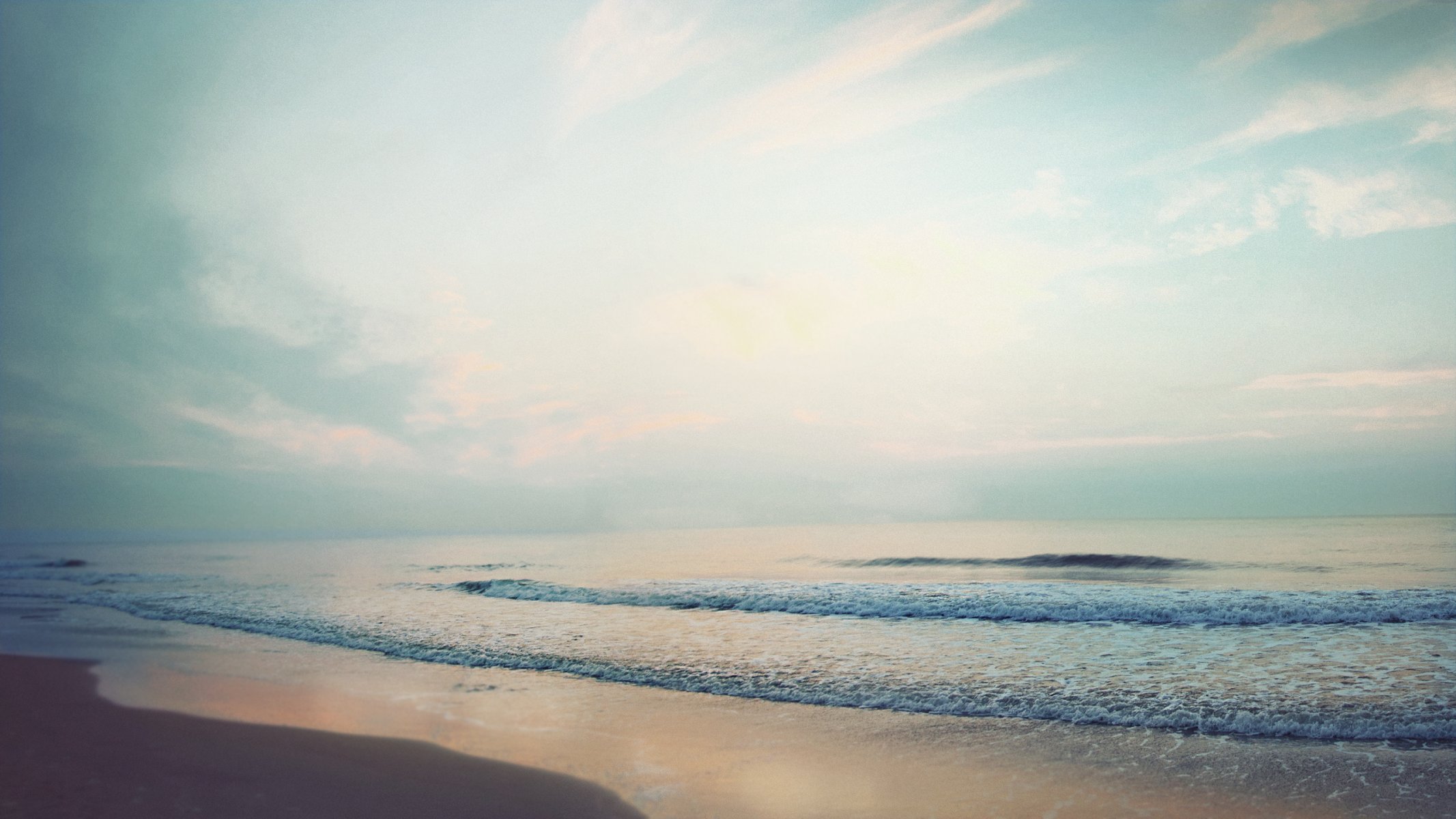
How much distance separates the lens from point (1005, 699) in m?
9.29

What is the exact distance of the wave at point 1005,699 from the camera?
26.2 feet

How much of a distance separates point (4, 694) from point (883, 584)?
65.1 ft

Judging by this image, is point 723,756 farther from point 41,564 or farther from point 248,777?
point 41,564

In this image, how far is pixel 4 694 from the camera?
10.9m

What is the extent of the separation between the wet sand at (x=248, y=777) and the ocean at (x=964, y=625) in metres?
3.90

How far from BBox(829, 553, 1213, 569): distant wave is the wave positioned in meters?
21.5

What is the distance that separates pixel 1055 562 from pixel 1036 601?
15317 mm

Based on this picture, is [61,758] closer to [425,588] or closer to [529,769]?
[529,769]

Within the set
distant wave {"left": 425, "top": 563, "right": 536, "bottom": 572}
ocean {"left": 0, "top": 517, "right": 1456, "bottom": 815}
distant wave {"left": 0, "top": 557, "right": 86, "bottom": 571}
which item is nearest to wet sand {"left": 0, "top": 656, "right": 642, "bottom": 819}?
ocean {"left": 0, "top": 517, "right": 1456, "bottom": 815}

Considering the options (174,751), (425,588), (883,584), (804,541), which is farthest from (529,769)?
(804,541)

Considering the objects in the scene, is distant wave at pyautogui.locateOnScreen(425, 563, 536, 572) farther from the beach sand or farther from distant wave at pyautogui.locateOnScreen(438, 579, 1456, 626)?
the beach sand

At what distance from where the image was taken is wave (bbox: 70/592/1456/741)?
26.2 feet

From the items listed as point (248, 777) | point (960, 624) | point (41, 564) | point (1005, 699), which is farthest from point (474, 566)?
point (1005, 699)

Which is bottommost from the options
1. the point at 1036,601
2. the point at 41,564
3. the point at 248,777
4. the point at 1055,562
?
the point at 41,564
